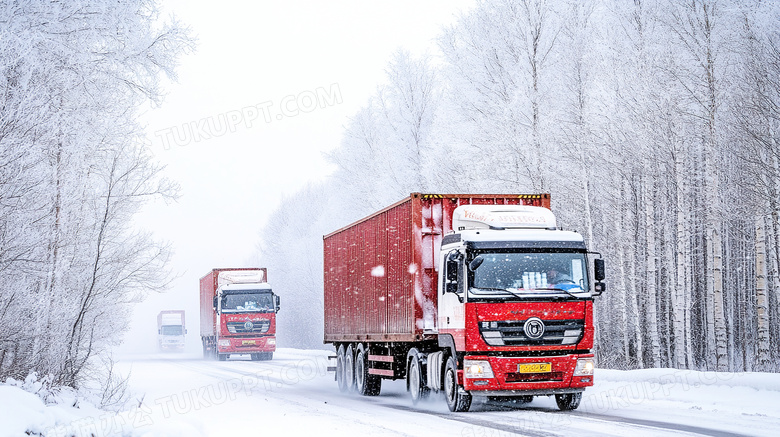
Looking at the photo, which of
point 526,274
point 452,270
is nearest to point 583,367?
point 526,274

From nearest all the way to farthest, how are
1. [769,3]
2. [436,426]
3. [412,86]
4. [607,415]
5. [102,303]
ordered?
[436,426]
[607,415]
[769,3]
[102,303]
[412,86]

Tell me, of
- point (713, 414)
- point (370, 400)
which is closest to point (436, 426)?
point (713, 414)

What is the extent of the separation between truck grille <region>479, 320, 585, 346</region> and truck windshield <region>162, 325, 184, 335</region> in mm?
60649

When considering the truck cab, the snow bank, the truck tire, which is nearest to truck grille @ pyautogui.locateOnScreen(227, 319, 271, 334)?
the truck tire

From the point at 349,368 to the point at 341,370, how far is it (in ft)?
3.26

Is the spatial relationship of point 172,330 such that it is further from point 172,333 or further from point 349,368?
point 349,368

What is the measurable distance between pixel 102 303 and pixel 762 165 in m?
14.6

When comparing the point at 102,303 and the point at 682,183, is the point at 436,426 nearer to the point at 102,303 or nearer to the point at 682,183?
the point at 102,303

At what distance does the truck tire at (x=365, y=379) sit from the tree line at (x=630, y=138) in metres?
7.50

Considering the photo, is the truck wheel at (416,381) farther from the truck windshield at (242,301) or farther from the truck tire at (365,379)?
the truck windshield at (242,301)

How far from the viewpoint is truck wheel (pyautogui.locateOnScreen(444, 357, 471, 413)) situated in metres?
12.8

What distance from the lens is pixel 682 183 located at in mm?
20703

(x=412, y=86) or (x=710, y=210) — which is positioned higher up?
(x=412, y=86)

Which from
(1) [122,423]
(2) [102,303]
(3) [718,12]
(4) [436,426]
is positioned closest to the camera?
(1) [122,423]
